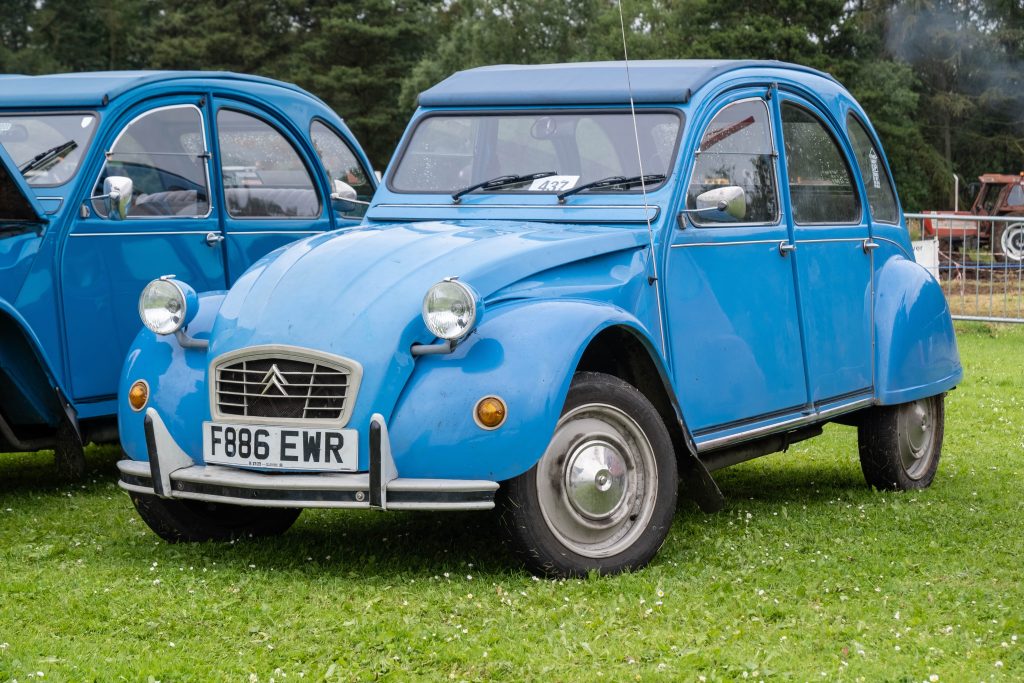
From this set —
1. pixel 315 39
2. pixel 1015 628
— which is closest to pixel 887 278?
pixel 1015 628

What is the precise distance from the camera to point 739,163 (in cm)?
676

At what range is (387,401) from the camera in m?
5.17

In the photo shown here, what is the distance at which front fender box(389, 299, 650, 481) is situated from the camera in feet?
16.8

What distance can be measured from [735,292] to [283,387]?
88.0 inches

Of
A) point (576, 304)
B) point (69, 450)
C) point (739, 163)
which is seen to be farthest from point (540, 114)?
point (69, 450)

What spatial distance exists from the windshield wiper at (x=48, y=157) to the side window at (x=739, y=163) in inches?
139

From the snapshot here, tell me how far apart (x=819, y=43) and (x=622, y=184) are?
113 feet

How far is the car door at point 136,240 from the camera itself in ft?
25.1

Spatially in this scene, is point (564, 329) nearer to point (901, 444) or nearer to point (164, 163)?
point (901, 444)

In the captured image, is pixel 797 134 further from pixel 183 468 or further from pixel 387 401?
pixel 183 468

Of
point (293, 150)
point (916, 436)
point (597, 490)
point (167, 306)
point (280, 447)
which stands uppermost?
point (293, 150)

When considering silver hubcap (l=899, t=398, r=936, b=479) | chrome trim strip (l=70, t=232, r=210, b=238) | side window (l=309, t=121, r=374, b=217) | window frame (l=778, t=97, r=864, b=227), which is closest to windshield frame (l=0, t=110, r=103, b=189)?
chrome trim strip (l=70, t=232, r=210, b=238)

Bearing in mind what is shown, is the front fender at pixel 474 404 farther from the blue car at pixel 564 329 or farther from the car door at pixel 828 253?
the car door at pixel 828 253

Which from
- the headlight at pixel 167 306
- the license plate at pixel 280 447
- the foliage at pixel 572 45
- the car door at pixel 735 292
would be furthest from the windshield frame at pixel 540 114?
the foliage at pixel 572 45
